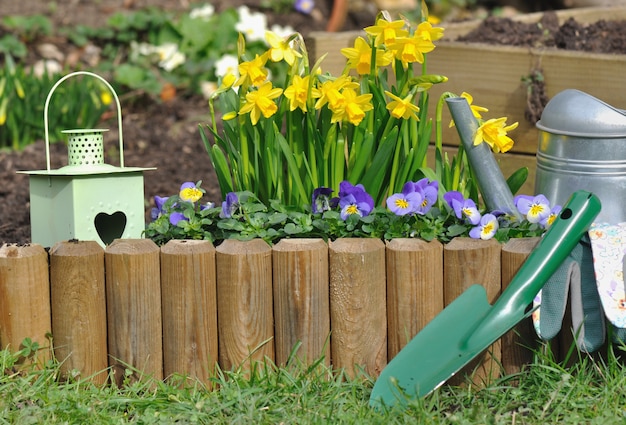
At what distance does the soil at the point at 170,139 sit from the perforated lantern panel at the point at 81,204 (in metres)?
0.63

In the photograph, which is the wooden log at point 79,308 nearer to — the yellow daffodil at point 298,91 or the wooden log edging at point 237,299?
the wooden log edging at point 237,299

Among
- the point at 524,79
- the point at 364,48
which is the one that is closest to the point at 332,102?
the point at 364,48

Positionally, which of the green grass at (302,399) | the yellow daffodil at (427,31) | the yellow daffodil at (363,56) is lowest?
the green grass at (302,399)

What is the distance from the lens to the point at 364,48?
2.13 m

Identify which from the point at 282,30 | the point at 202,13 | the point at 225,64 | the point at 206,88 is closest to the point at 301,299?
the point at 225,64

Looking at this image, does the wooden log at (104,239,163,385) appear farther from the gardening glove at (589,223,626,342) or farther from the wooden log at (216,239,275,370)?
the gardening glove at (589,223,626,342)

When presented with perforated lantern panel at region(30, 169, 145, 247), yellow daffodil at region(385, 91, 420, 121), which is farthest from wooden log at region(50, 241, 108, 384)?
yellow daffodil at region(385, 91, 420, 121)

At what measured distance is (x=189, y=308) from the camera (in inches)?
76.2

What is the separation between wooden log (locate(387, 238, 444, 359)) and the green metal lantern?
1.99 ft

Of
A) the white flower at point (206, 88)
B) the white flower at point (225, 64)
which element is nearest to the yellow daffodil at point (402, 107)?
the white flower at point (225, 64)

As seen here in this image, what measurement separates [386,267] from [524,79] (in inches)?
→ 43.6

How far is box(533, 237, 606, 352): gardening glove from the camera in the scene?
1871mm

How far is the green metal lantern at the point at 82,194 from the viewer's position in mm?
2016

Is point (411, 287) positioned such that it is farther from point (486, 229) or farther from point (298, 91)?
point (298, 91)
